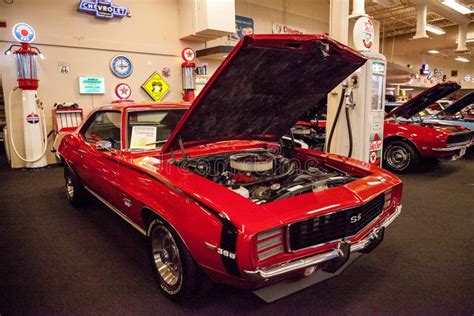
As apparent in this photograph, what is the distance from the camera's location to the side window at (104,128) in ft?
9.80

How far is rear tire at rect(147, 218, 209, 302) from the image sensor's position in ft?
5.99

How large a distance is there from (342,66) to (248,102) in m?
0.76

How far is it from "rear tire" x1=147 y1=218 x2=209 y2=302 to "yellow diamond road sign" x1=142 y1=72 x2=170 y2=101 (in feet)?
21.2

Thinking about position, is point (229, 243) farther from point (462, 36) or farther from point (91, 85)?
point (462, 36)

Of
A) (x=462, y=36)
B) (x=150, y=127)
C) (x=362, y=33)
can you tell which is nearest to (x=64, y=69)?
(x=150, y=127)

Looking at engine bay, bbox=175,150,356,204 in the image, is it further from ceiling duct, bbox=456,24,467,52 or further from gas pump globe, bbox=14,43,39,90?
ceiling duct, bbox=456,24,467,52

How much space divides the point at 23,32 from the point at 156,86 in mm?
2963

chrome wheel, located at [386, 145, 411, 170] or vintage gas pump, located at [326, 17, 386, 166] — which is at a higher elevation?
vintage gas pump, located at [326, 17, 386, 166]

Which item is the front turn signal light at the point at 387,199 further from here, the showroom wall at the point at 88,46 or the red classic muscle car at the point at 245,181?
the showroom wall at the point at 88,46

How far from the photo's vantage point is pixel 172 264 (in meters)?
2.07

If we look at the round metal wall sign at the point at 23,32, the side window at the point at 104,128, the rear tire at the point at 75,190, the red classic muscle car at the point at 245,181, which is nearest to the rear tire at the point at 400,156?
the red classic muscle car at the point at 245,181

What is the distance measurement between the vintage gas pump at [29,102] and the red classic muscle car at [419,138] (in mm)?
6725

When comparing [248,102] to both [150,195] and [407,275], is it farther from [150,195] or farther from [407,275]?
[407,275]

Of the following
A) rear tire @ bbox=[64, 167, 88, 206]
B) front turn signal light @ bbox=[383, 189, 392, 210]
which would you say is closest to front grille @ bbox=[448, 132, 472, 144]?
front turn signal light @ bbox=[383, 189, 392, 210]
